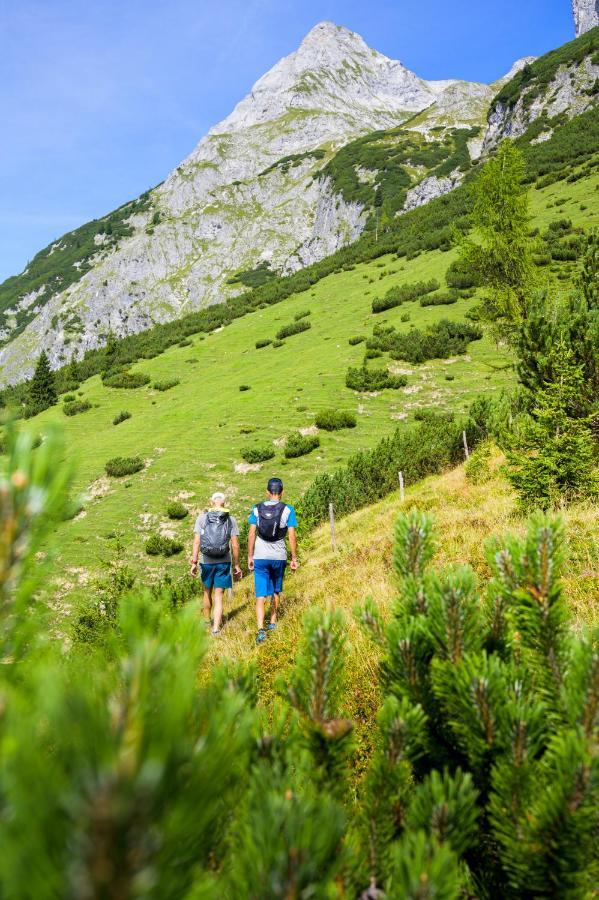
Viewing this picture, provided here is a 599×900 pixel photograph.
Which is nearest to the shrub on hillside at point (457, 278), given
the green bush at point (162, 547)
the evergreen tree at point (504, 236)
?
the evergreen tree at point (504, 236)

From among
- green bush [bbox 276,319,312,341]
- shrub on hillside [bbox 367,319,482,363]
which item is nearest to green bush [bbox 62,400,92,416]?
green bush [bbox 276,319,312,341]

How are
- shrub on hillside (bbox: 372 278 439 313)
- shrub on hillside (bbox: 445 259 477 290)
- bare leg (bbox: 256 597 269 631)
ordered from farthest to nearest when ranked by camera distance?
1. shrub on hillside (bbox: 372 278 439 313)
2. shrub on hillside (bbox: 445 259 477 290)
3. bare leg (bbox: 256 597 269 631)

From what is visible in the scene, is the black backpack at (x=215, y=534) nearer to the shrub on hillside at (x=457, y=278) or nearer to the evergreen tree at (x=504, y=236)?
the evergreen tree at (x=504, y=236)

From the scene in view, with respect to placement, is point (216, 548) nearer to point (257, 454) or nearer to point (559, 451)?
point (559, 451)

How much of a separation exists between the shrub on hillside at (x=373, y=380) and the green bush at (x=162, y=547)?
14940 millimetres

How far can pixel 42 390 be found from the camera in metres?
39.3

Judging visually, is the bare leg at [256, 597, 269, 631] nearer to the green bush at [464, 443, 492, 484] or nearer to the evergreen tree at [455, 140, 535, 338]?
the green bush at [464, 443, 492, 484]

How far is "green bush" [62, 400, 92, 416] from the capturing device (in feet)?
109

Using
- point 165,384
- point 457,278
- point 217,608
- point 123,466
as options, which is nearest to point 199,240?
point 165,384

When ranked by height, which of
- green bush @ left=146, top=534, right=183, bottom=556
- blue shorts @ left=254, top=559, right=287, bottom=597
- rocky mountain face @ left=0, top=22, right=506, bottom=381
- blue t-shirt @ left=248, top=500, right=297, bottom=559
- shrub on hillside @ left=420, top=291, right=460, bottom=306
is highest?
rocky mountain face @ left=0, top=22, right=506, bottom=381

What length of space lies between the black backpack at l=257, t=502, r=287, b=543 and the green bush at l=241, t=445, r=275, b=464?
48.6 feet

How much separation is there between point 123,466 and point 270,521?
56.4ft

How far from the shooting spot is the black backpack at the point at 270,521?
6.41m

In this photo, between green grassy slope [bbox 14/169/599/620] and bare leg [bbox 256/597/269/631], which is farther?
green grassy slope [bbox 14/169/599/620]
